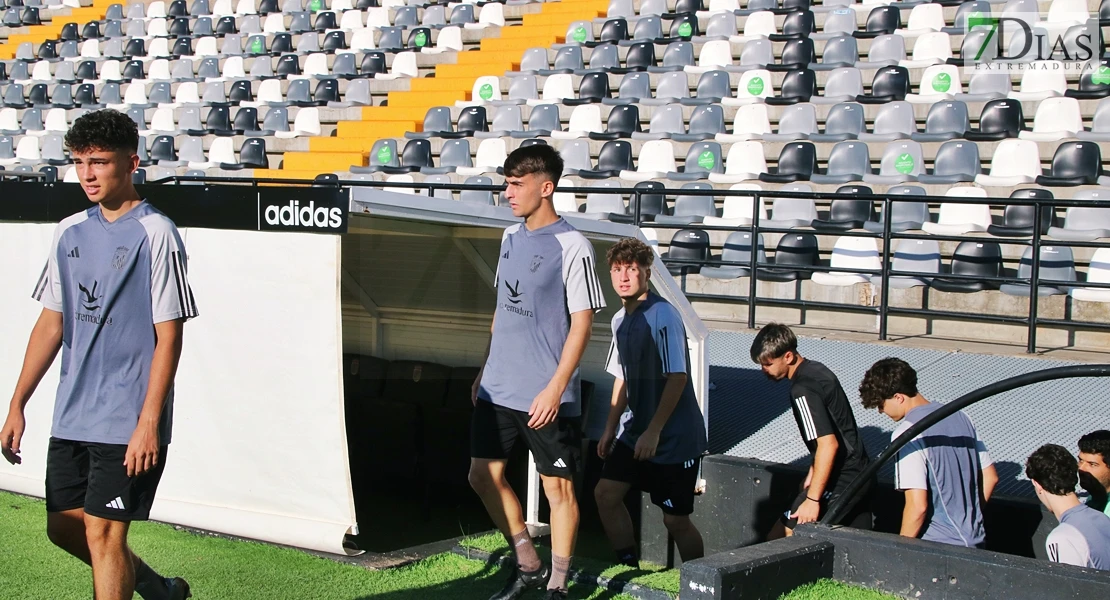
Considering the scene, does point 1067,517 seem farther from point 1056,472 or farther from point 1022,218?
point 1022,218

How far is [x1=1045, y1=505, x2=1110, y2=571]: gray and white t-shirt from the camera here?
13.5 ft

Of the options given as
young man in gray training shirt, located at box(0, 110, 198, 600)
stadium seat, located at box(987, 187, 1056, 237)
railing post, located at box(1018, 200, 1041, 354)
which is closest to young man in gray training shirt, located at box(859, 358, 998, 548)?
young man in gray training shirt, located at box(0, 110, 198, 600)

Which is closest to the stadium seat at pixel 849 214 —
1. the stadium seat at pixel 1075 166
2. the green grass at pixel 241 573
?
the stadium seat at pixel 1075 166

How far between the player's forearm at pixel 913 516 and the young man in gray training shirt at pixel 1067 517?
48 centimetres

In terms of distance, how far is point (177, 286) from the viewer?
329 centimetres

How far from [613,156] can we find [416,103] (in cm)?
488

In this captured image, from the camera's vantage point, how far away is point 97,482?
128 inches

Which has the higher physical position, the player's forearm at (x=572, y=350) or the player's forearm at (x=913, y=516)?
the player's forearm at (x=572, y=350)

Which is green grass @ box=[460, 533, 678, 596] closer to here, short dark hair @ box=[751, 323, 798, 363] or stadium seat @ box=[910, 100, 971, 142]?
short dark hair @ box=[751, 323, 798, 363]

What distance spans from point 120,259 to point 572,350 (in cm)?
161

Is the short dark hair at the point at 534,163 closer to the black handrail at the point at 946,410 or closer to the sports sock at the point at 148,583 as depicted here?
the black handrail at the point at 946,410

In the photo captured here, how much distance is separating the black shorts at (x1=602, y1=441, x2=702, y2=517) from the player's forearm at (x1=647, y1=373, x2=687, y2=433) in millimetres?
231

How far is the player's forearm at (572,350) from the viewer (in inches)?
155

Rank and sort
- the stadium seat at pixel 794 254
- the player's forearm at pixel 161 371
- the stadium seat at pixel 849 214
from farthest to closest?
the stadium seat at pixel 849 214
the stadium seat at pixel 794 254
the player's forearm at pixel 161 371
